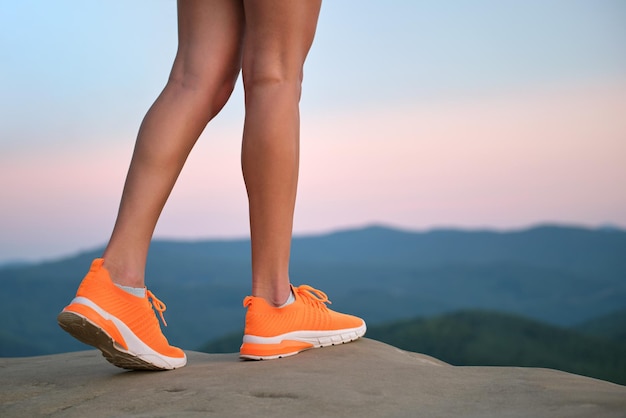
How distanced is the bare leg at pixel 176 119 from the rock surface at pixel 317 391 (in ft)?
0.86

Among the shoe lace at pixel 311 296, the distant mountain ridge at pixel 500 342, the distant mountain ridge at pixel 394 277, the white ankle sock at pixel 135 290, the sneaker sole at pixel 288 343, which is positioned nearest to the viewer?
the white ankle sock at pixel 135 290

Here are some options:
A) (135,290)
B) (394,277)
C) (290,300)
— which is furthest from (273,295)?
(394,277)

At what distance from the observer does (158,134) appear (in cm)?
156

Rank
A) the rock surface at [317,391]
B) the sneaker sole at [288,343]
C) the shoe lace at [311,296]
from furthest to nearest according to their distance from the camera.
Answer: the shoe lace at [311,296] < the sneaker sole at [288,343] < the rock surface at [317,391]

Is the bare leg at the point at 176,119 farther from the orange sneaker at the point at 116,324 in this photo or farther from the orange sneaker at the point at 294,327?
the orange sneaker at the point at 294,327

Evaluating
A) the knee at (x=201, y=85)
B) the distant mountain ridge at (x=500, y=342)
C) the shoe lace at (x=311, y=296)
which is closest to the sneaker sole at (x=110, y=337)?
the shoe lace at (x=311, y=296)

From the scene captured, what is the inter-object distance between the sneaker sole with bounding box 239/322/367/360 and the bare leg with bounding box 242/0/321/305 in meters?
0.11

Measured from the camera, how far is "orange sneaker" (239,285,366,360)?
5.42 feet

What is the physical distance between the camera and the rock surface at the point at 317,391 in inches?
46.8

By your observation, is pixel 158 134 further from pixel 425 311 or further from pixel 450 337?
pixel 425 311

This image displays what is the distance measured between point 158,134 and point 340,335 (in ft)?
2.26

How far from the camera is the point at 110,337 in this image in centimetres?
145

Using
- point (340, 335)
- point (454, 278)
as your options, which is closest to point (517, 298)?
point (454, 278)

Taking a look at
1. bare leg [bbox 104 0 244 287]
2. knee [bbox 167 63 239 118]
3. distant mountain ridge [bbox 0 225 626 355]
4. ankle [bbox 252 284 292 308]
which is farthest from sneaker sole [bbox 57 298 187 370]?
distant mountain ridge [bbox 0 225 626 355]
